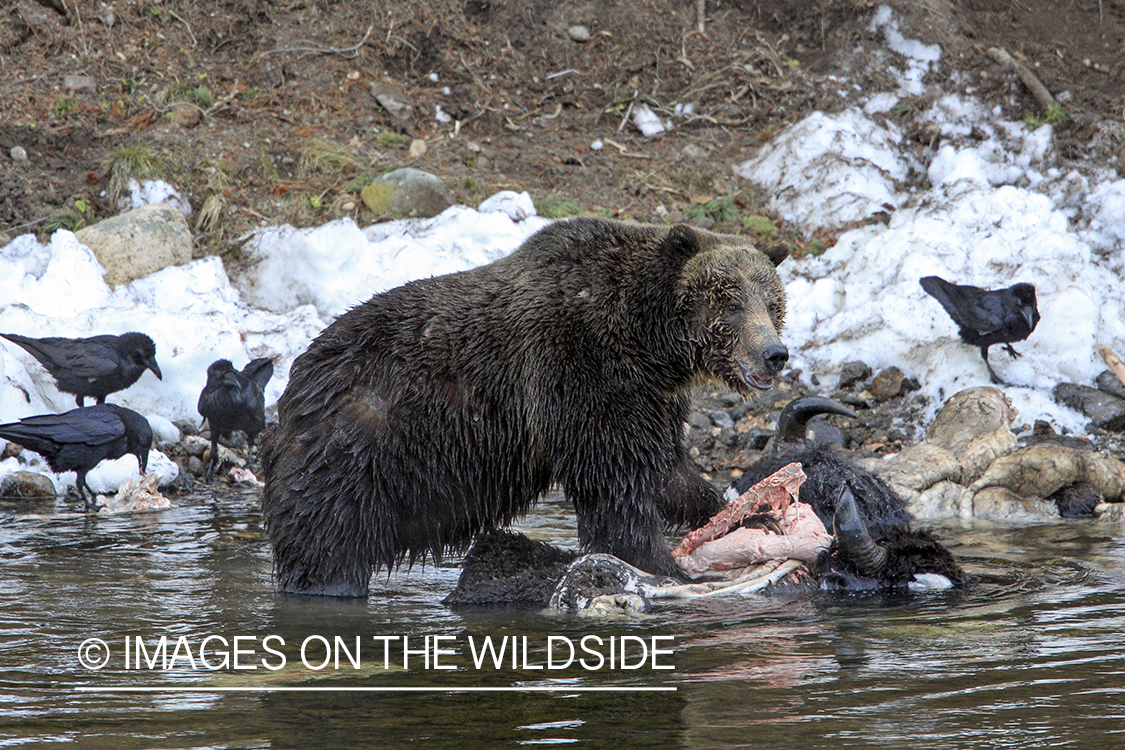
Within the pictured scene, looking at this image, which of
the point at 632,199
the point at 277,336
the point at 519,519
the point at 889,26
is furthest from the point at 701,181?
the point at 519,519

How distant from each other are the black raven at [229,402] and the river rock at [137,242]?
110 inches

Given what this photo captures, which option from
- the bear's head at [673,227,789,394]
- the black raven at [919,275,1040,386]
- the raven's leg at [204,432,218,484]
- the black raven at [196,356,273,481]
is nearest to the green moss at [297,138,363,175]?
the black raven at [196,356,273,481]

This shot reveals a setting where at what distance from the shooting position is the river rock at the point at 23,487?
8.95 metres

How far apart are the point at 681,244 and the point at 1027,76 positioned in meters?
10.6

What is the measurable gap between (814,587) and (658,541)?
831 mm

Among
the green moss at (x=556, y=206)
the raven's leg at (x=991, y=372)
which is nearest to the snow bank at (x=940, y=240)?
the raven's leg at (x=991, y=372)

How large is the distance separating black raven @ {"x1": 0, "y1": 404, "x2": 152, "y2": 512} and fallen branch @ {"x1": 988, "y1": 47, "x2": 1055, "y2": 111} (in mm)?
11518

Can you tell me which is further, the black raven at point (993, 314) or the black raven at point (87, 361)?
the black raven at point (993, 314)

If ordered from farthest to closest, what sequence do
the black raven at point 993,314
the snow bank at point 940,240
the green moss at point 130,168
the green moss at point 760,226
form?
1. the green moss at point 760,226
2. the green moss at point 130,168
3. the snow bank at point 940,240
4. the black raven at point 993,314

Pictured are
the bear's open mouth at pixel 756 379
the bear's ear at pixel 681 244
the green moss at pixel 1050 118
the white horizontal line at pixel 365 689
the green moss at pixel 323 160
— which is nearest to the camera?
the white horizontal line at pixel 365 689

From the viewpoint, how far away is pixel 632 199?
45.3 feet

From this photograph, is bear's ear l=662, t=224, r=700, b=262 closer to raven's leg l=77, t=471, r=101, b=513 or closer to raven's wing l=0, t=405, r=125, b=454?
raven's wing l=0, t=405, r=125, b=454

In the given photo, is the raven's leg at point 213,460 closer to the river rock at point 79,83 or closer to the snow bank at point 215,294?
the snow bank at point 215,294

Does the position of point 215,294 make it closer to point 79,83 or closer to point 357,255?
point 357,255
